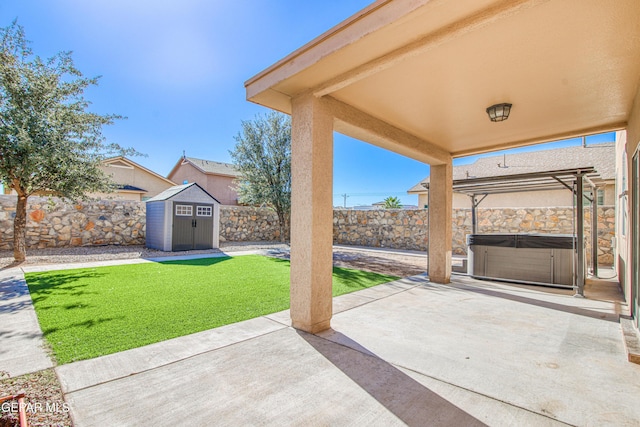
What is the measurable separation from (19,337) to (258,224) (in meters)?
12.2

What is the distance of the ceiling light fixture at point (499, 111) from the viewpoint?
382 cm

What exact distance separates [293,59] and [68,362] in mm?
3440

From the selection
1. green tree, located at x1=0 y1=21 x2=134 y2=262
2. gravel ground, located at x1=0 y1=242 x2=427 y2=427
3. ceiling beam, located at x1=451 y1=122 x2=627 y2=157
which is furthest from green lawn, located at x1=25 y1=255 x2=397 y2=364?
ceiling beam, located at x1=451 y1=122 x2=627 y2=157

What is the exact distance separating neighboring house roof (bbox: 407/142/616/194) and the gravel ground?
28.6ft

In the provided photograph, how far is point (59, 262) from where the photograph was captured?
26.2 ft

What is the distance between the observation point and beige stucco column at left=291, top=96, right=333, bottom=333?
11.0 feet

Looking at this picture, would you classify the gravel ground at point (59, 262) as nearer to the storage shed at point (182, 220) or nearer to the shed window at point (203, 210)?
the storage shed at point (182, 220)

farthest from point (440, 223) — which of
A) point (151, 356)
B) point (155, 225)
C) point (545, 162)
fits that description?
point (545, 162)

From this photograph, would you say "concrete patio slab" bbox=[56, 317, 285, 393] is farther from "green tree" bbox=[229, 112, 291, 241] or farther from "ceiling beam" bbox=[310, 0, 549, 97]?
"green tree" bbox=[229, 112, 291, 241]

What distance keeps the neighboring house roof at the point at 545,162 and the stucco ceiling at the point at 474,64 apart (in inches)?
487

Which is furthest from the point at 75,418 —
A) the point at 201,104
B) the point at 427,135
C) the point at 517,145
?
the point at 201,104

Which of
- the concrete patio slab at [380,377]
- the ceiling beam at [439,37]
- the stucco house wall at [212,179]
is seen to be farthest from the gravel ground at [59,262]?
the stucco house wall at [212,179]

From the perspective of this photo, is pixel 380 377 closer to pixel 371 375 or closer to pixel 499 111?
pixel 371 375

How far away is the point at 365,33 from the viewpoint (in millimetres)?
2330
